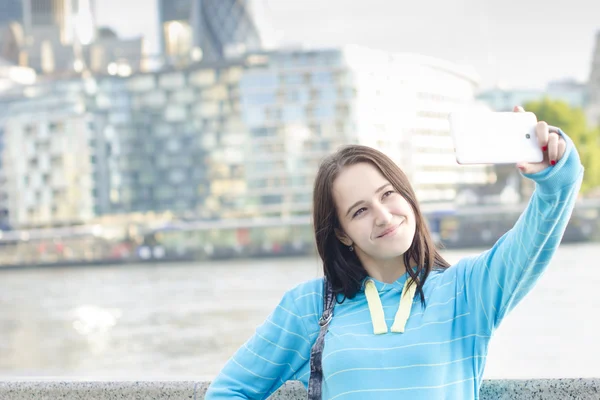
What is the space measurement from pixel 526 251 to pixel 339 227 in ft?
1.61

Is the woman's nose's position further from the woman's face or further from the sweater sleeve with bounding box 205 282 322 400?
the sweater sleeve with bounding box 205 282 322 400

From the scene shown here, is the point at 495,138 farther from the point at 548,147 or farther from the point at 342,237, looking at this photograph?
the point at 342,237

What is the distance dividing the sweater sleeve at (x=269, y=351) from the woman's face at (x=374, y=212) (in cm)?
21

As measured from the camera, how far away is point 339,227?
2.01 m

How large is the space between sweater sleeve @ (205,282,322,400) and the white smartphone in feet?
1.91

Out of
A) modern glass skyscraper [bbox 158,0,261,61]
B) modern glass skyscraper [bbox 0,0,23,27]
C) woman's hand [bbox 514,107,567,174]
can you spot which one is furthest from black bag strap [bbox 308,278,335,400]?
modern glass skyscraper [bbox 0,0,23,27]

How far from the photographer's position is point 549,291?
2723cm

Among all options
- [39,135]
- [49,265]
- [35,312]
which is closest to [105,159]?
[39,135]

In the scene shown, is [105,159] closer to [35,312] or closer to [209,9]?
[209,9]

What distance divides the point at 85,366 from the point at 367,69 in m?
49.7

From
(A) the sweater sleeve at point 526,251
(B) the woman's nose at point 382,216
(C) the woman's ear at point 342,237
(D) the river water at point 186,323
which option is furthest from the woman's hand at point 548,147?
(D) the river water at point 186,323

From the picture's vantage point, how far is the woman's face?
1872 millimetres

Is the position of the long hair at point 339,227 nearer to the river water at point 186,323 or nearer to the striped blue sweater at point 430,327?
the striped blue sweater at point 430,327

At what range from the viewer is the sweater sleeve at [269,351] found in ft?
6.40
